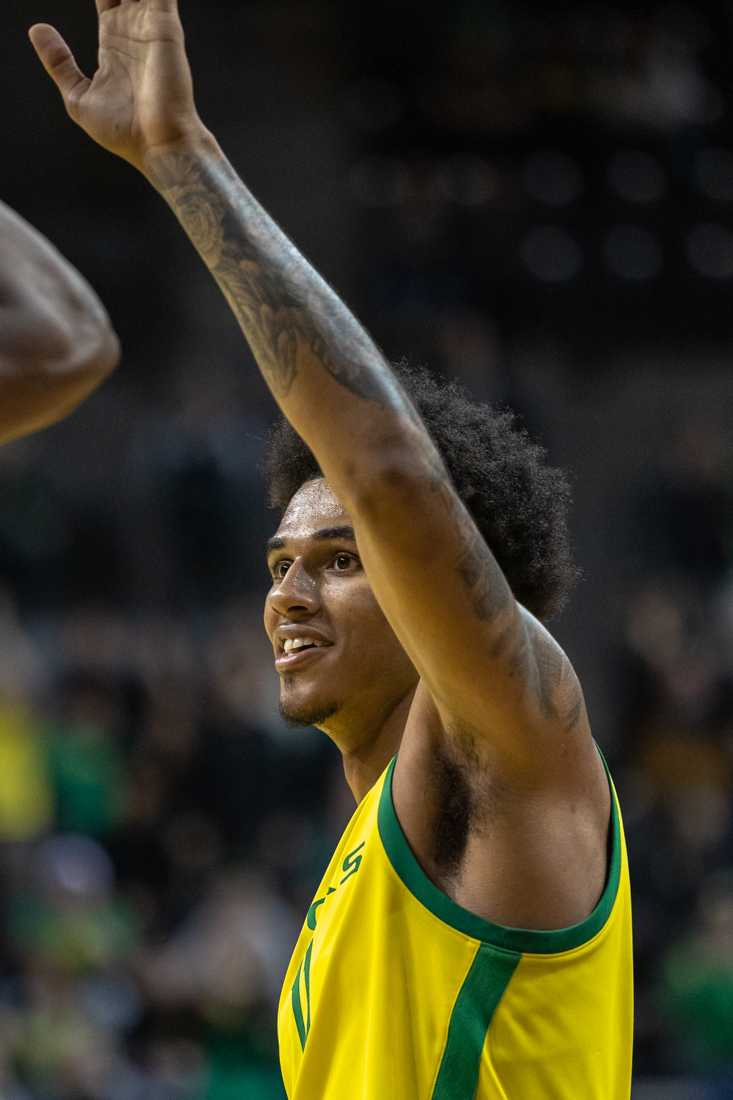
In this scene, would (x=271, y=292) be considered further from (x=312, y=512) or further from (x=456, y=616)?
(x=312, y=512)

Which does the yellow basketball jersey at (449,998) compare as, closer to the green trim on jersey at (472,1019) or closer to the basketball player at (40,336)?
the green trim on jersey at (472,1019)

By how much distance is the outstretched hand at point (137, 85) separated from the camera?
2580 millimetres

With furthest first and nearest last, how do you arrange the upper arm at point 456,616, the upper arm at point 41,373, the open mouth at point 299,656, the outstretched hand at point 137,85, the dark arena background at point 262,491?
Result: the dark arena background at point 262,491 < the open mouth at point 299,656 < the outstretched hand at point 137,85 < the upper arm at point 456,616 < the upper arm at point 41,373

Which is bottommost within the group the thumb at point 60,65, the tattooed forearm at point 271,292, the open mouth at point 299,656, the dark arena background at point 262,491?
the dark arena background at point 262,491

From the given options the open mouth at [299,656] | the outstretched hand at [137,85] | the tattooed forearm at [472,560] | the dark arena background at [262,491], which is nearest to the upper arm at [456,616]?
the tattooed forearm at [472,560]

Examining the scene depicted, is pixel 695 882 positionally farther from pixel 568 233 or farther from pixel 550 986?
pixel 550 986

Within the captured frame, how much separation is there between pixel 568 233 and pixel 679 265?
2.64 feet

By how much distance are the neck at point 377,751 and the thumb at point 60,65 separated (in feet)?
4.49

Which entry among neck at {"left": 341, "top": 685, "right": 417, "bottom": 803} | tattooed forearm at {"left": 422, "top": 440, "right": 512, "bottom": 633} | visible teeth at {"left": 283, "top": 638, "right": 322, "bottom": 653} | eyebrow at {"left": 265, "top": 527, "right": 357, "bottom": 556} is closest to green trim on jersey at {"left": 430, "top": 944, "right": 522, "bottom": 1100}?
A: tattooed forearm at {"left": 422, "top": 440, "right": 512, "bottom": 633}

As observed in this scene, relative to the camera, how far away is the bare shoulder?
8.73ft

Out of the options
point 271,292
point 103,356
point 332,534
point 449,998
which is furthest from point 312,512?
point 103,356

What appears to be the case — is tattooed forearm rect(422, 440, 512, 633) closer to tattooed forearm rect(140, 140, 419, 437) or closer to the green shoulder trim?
tattooed forearm rect(140, 140, 419, 437)

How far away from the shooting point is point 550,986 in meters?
2.72

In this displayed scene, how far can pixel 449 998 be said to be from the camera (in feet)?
8.85
